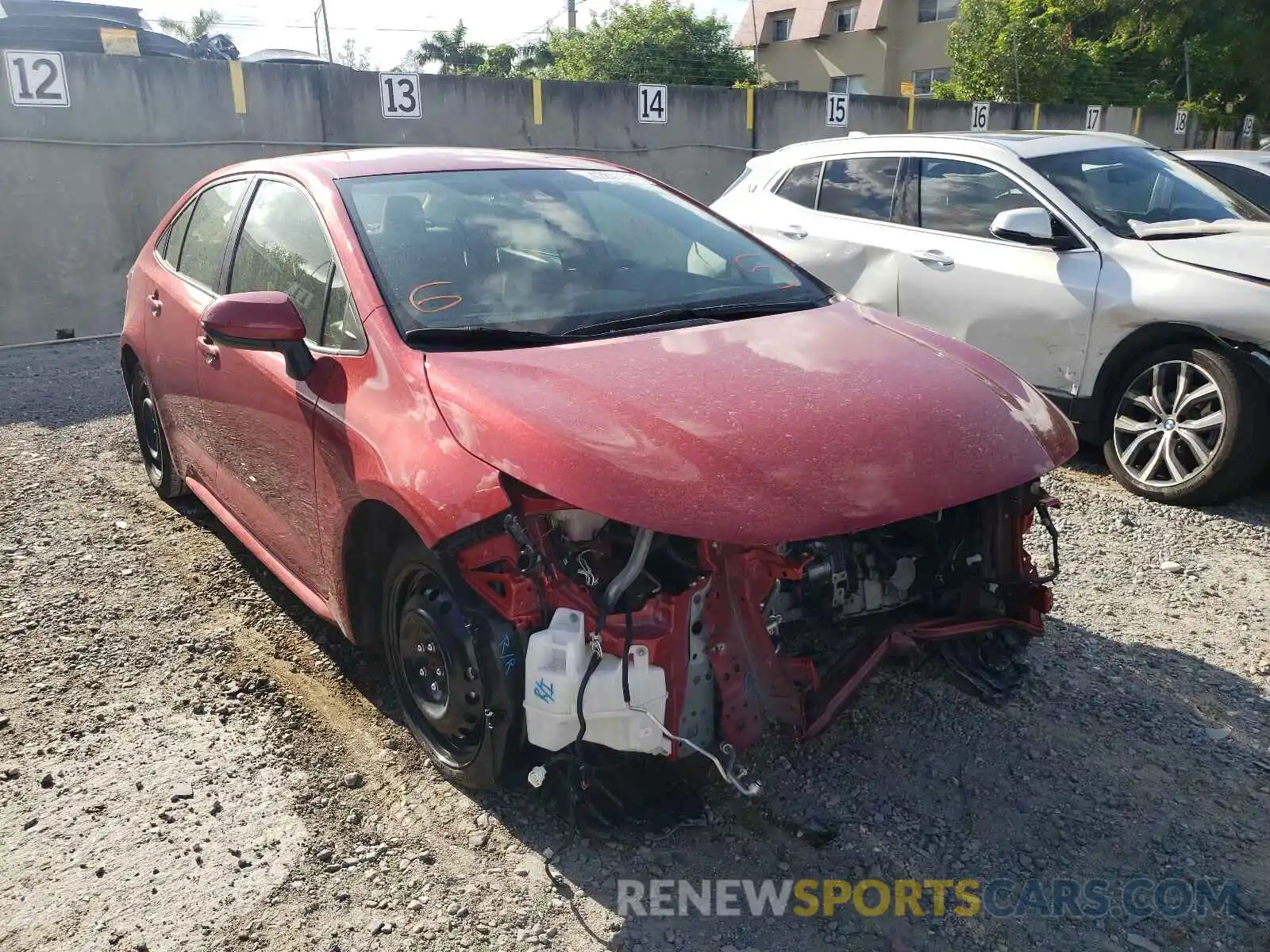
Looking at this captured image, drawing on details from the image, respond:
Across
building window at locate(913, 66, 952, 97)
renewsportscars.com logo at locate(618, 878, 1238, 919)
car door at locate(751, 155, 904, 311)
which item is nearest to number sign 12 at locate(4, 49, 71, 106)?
car door at locate(751, 155, 904, 311)

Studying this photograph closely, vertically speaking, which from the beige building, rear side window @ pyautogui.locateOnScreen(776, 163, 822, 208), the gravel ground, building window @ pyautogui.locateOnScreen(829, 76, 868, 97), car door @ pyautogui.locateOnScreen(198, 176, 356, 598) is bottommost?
the gravel ground

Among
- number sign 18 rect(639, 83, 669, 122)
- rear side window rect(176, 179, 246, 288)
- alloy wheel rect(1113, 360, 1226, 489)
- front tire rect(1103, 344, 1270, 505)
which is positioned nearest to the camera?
Answer: rear side window rect(176, 179, 246, 288)

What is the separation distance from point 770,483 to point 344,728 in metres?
1.71

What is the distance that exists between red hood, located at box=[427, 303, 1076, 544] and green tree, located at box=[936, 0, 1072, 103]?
26.4 meters

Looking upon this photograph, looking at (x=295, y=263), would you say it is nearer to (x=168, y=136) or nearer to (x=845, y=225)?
(x=845, y=225)

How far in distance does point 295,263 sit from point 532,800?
1921mm

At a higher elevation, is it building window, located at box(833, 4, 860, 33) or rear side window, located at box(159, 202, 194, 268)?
building window, located at box(833, 4, 860, 33)

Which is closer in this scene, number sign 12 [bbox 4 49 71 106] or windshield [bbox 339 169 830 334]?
windshield [bbox 339 169 830 334]

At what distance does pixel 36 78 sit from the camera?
9.78 metres

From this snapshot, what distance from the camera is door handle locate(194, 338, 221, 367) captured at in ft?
12.4

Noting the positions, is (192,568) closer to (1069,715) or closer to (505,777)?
(505,777)

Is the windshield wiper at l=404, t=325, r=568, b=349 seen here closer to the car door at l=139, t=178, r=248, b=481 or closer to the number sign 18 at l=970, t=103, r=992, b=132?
the car door at l=139, t=178, r=248, b=481

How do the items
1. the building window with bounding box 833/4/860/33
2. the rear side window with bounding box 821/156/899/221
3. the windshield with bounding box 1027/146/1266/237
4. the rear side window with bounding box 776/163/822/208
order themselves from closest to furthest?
the windshield with bounding box 1027/146/1266/237
the rear side window with bounding box 821/156/899/221
the rear side window with bounding box 776/163/822/208
the building window with bounding box 833/4/860/33

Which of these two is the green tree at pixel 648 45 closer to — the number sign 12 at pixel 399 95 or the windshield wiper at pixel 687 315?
the number sign 12 at pixel 399 95
